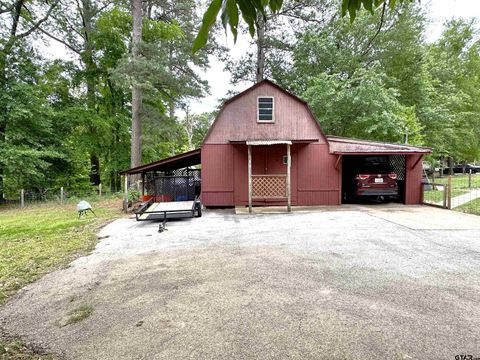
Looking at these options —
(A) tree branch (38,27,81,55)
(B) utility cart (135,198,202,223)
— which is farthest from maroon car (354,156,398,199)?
(A) tree branch (38,27,81,55)

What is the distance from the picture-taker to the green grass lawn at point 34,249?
2.58 meters

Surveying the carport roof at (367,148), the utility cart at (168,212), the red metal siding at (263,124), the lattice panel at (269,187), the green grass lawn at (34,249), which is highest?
the red metal siding at (263,124)

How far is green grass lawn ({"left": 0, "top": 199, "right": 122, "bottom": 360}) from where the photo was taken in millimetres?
2582

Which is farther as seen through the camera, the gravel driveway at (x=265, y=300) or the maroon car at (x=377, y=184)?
the maroon car at (x=377, y=184)

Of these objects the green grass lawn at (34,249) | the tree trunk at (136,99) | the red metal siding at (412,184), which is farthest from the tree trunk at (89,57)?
the red metal siding at (412,184)

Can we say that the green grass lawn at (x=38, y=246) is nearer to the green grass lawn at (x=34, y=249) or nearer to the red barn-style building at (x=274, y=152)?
the green grass lawn at (x=34, y=249)

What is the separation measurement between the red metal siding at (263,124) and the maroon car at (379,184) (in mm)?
2183

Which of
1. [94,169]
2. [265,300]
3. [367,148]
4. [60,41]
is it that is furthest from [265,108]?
[60,41]

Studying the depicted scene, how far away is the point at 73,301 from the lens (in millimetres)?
3332

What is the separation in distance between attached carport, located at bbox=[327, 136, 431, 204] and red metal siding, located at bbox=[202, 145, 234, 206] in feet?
13.6

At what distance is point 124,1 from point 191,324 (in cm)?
1741

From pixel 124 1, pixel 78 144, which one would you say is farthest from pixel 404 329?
pixel 78 144

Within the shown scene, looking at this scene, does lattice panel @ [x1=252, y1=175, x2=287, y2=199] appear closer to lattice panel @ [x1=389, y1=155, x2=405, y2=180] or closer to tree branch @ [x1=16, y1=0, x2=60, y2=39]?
lattice panel @ [x1=389, y1=155, x2=405, y2=180]

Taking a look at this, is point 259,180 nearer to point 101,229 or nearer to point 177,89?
point 101,229
